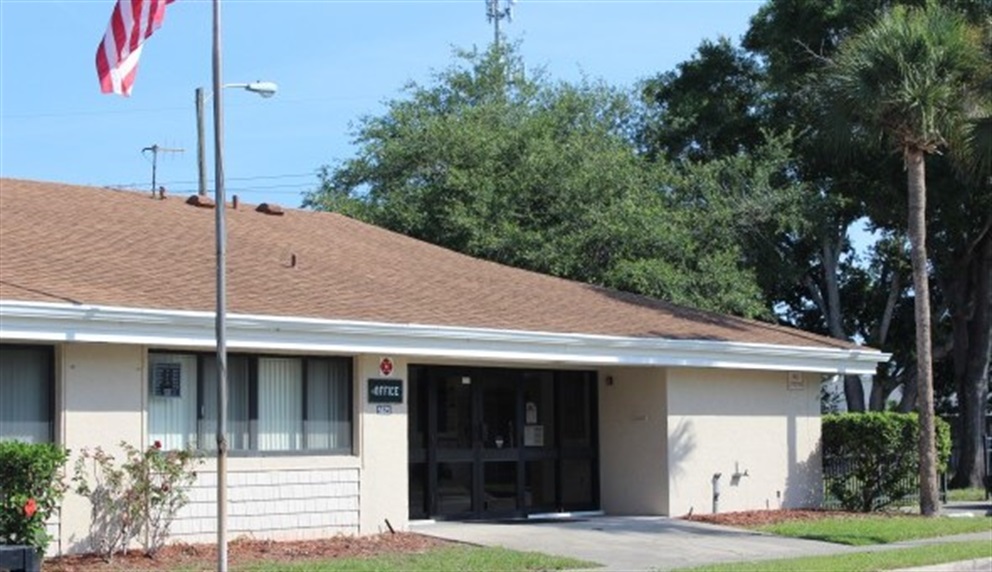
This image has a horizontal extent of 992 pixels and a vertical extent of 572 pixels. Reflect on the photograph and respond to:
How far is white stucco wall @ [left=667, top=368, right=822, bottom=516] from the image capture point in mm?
23281

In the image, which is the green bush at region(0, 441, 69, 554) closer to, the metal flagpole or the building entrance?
the metal flagpole

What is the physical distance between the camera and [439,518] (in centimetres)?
2155

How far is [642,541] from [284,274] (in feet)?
19.3

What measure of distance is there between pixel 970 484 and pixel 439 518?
18175 millimetres

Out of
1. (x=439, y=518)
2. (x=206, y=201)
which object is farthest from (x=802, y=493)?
(x=206, y=201)

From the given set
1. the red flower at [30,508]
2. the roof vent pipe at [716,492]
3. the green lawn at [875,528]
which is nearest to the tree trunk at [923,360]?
the green lawn at [875,528]

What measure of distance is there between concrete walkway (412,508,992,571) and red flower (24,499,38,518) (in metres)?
5.85

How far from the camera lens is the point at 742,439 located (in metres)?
24.4

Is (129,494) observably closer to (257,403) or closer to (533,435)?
(257,403)

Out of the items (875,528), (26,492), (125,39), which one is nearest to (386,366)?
(26,492)

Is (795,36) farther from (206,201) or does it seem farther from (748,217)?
(206,201)

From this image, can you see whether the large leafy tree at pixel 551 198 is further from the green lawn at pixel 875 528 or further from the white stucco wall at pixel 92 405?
the white stucco wall at pixel 92 405

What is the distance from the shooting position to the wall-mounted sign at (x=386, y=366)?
64.5ft

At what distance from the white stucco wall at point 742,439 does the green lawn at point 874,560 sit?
4439 mm
